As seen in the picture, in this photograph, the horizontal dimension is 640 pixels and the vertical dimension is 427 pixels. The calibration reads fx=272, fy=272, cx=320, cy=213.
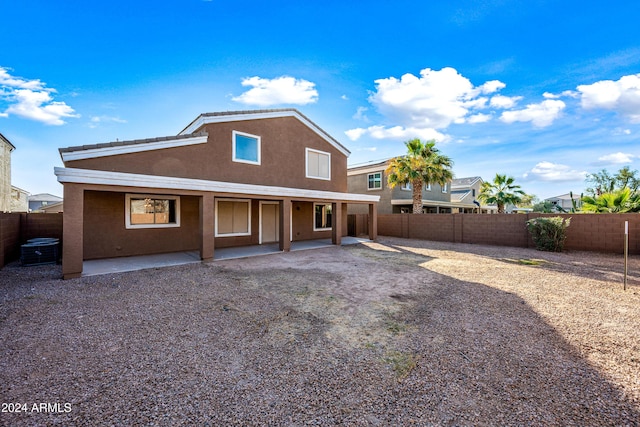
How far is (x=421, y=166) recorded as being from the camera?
62.9ft

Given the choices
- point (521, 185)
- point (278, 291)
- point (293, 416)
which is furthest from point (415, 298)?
point (521, 185)

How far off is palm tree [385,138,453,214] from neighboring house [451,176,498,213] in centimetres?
1060

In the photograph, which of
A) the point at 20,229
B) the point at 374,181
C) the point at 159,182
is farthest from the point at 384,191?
the point at 20,229

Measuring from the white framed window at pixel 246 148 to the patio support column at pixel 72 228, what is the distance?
19.2 ft

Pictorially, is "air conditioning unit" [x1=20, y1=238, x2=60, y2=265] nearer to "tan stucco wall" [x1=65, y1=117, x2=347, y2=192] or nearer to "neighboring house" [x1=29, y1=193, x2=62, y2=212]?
"tan stucco wall" [x1=65, y1=117, x2=347, y2=192]

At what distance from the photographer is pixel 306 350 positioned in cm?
366

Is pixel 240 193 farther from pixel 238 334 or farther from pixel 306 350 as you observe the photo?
pixel 306 350

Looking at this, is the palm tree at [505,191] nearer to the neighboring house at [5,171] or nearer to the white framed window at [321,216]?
the white framed window at [321,216]

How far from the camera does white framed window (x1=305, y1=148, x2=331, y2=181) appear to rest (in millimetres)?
15125

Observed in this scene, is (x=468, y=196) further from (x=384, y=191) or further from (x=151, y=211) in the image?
(x=151, y=211)

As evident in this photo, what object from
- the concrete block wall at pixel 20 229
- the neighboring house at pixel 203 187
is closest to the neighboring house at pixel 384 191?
the neighboring house at pixel 203 187

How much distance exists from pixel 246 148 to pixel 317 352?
34.8 ft

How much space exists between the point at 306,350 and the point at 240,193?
25.4ft

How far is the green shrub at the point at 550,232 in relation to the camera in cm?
1230
